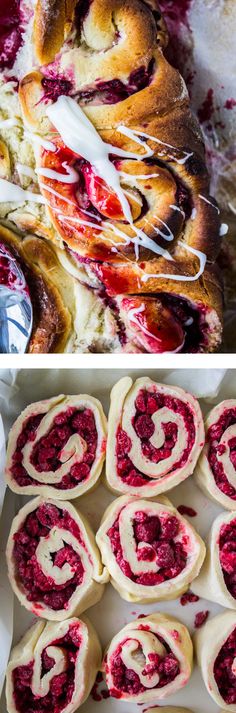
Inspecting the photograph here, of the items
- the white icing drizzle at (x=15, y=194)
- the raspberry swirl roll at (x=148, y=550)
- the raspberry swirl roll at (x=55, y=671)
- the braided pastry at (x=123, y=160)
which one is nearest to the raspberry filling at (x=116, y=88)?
the braided pastry at (x=123, y=160)

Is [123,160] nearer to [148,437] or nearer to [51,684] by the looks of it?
[148,437]

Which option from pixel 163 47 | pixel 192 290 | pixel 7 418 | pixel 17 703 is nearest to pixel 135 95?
pixel 163 47

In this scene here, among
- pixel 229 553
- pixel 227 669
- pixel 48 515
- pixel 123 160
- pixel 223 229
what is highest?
pixel 123 160

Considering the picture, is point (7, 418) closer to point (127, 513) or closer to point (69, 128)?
point (127, 513)

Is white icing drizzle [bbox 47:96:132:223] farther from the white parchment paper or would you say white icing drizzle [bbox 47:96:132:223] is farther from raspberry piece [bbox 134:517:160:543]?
raspberry piece [bbox 134:517:160:543]

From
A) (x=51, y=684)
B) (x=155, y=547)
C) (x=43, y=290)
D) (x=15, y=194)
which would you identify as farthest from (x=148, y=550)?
(x=15, y=194)

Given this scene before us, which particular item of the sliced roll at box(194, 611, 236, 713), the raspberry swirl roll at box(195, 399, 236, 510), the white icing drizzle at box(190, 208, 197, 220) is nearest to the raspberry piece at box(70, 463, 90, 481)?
the raspberry swirl roll at box(195, 399, 236, 510)

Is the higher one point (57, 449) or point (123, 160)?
point (123, 160)
